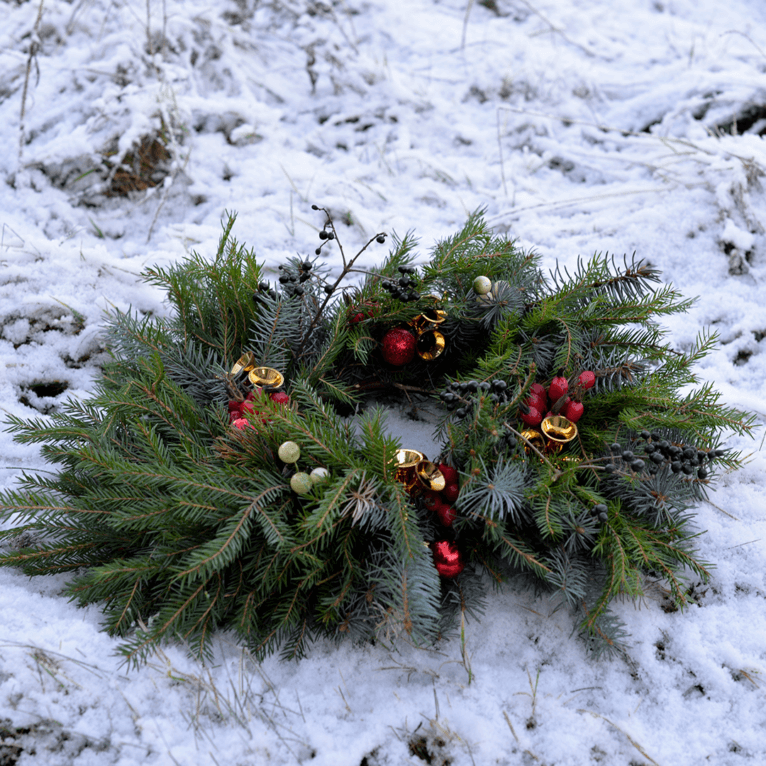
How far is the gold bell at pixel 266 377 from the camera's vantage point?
1662mm

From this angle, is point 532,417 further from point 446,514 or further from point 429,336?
point 429,336

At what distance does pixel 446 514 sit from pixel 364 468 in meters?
0.27

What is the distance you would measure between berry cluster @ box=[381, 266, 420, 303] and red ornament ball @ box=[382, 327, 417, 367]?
0.47 feet

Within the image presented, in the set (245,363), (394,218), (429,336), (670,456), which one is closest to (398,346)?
(429,336)

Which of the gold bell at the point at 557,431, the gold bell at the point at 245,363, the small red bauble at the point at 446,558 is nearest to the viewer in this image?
the small red bauble at the point at 446,558

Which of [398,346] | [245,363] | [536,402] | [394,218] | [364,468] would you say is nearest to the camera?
[364,468]

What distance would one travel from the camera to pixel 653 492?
5.01 ft

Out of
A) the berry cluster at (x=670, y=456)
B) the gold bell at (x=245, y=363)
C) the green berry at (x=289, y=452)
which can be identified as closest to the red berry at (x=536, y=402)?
the berry cluster at (x=670, y=456)

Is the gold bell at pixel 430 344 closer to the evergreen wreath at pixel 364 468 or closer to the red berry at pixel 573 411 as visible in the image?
the evergreen wreath at pixel 364 468

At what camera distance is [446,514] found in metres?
1.55

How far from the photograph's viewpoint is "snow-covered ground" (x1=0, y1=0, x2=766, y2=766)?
4.56 ft

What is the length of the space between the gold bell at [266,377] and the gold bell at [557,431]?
715 millimetres

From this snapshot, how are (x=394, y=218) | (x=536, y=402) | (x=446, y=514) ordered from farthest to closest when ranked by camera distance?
(x=394, y=218) → (x=536, y=402) → (x=446, y=514)

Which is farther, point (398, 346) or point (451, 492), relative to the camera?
point (398, 346)
